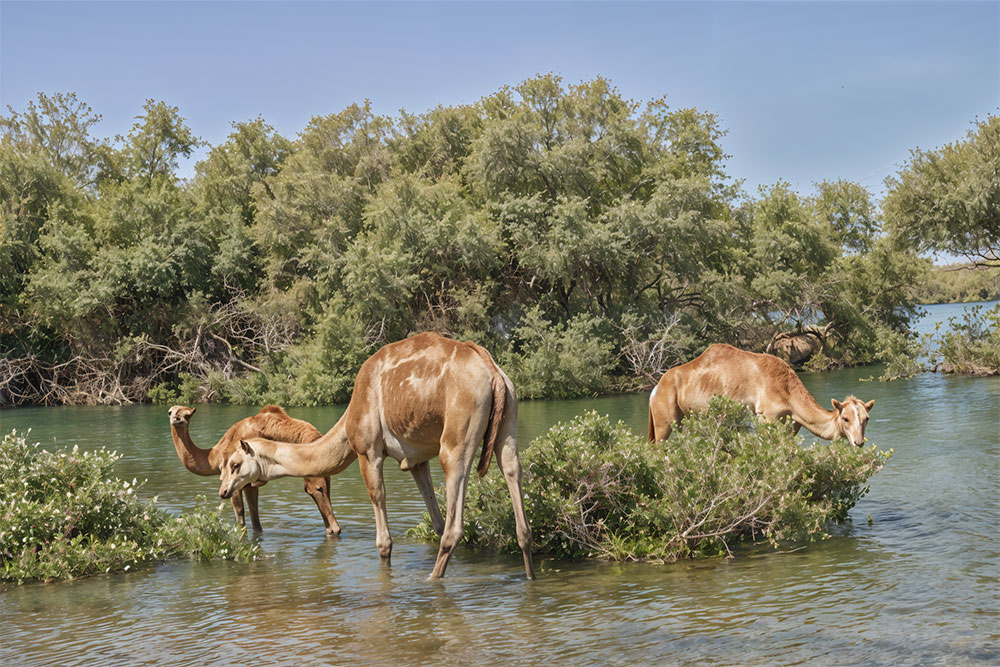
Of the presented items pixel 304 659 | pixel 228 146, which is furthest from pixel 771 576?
pixel 228 146

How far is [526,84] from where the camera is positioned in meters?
36.8

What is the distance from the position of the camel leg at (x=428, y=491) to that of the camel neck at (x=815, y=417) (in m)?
4.77

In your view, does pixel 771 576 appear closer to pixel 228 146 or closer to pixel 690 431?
pixel 690 431

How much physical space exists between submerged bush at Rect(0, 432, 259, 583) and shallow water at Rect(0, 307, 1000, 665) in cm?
23

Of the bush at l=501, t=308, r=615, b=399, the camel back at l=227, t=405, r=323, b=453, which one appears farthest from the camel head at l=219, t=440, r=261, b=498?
the bush at l=501, t=308, r=615, b=399

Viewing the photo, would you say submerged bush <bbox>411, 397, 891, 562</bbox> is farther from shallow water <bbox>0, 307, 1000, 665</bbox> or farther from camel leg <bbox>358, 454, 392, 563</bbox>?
camel leg <bbox>358, 454, 392, 563</bbox>

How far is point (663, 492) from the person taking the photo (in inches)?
374

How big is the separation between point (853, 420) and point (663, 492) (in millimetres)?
2950

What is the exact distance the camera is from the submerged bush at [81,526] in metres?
9.50

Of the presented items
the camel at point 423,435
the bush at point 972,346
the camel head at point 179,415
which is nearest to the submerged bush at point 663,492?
the camel at point 423,435

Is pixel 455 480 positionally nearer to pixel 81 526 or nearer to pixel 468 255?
pixel 81 526

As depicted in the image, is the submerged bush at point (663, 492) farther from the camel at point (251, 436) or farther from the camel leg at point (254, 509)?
the camel leg at point (254, 509)

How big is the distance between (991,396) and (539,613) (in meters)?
19.4

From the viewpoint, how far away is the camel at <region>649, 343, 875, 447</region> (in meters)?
11.6
